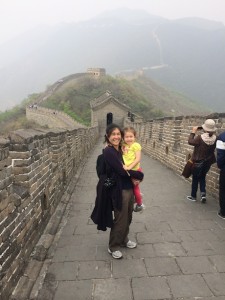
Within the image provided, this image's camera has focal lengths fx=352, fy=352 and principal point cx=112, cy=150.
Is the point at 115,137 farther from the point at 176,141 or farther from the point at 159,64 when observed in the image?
the point at 159,64

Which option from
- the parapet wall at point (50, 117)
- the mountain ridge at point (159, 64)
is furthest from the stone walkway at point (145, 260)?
the mountain ridge at point (159, 64)

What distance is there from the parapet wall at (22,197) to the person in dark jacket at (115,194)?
83 cm

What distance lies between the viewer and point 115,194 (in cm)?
428

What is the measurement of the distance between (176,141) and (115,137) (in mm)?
6130

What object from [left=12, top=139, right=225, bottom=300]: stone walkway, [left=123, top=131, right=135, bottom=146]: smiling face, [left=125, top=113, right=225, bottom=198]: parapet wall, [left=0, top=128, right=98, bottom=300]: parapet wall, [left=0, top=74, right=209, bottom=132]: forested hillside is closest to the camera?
[left=0, top=128, right=98, bottom=300]: parapet wall

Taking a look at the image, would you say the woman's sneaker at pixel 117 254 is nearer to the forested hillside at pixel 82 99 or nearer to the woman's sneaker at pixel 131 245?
the woman's sneaker at pixel 131 245

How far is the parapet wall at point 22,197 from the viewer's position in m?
3.26

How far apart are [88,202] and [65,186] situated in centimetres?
87

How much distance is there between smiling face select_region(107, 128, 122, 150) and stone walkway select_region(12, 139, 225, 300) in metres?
1.40

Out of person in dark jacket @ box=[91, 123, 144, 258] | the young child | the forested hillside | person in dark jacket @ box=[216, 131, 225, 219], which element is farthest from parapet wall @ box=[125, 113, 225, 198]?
the forested hillside

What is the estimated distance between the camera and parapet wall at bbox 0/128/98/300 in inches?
128

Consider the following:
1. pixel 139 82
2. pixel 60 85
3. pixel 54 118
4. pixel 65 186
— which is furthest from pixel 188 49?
pixel 65 186

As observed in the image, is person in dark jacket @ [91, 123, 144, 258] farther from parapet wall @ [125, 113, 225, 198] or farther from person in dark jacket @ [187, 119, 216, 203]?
parapet wall @ [125, 113, 225, 198]

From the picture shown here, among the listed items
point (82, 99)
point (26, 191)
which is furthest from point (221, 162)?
point (82, 99)
